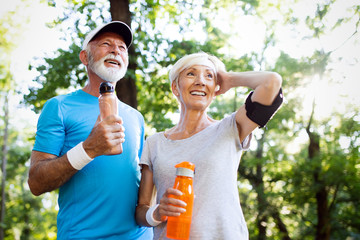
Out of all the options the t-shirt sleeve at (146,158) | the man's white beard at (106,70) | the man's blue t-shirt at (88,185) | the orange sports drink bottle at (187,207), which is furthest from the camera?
the man's white beard at (106,70)

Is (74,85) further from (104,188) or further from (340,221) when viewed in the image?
(340,221)

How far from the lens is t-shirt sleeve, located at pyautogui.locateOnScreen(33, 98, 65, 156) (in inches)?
96.7

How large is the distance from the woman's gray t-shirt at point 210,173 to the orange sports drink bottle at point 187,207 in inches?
→ 8.8

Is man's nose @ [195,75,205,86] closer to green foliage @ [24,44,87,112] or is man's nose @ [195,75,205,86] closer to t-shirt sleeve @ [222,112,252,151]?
t-shirt sleeve @ [222,112,252,151]

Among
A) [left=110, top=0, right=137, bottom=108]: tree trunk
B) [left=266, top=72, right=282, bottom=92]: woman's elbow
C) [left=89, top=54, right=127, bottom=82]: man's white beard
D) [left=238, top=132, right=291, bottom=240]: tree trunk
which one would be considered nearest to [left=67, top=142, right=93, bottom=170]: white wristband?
[left=89, top=54, right=127, bottom=82]: man's white beard

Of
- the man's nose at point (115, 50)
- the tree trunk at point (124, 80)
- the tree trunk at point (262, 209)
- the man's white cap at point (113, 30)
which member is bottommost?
the tree trunk at point (262, 209)

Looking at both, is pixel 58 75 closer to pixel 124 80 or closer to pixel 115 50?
pixel 124 80

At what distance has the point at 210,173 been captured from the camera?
2.25 meters

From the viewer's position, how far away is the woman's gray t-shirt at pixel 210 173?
84.2 inches

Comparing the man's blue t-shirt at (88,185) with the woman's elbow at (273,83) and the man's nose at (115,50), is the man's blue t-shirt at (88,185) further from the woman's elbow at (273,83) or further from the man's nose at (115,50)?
the woman's elbow at (273,83)

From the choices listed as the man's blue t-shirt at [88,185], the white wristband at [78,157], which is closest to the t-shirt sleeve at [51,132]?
the man's blue t-shirt at [88,185]

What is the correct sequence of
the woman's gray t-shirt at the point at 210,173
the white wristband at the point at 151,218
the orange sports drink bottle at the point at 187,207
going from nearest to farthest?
the orange sports drink bottle at the point at 187,207, the woman's gray t-shirt at the point at 210,173, the white wristband at the point at 151,218

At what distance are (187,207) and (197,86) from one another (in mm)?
967

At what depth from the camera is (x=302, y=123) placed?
1455 cm
